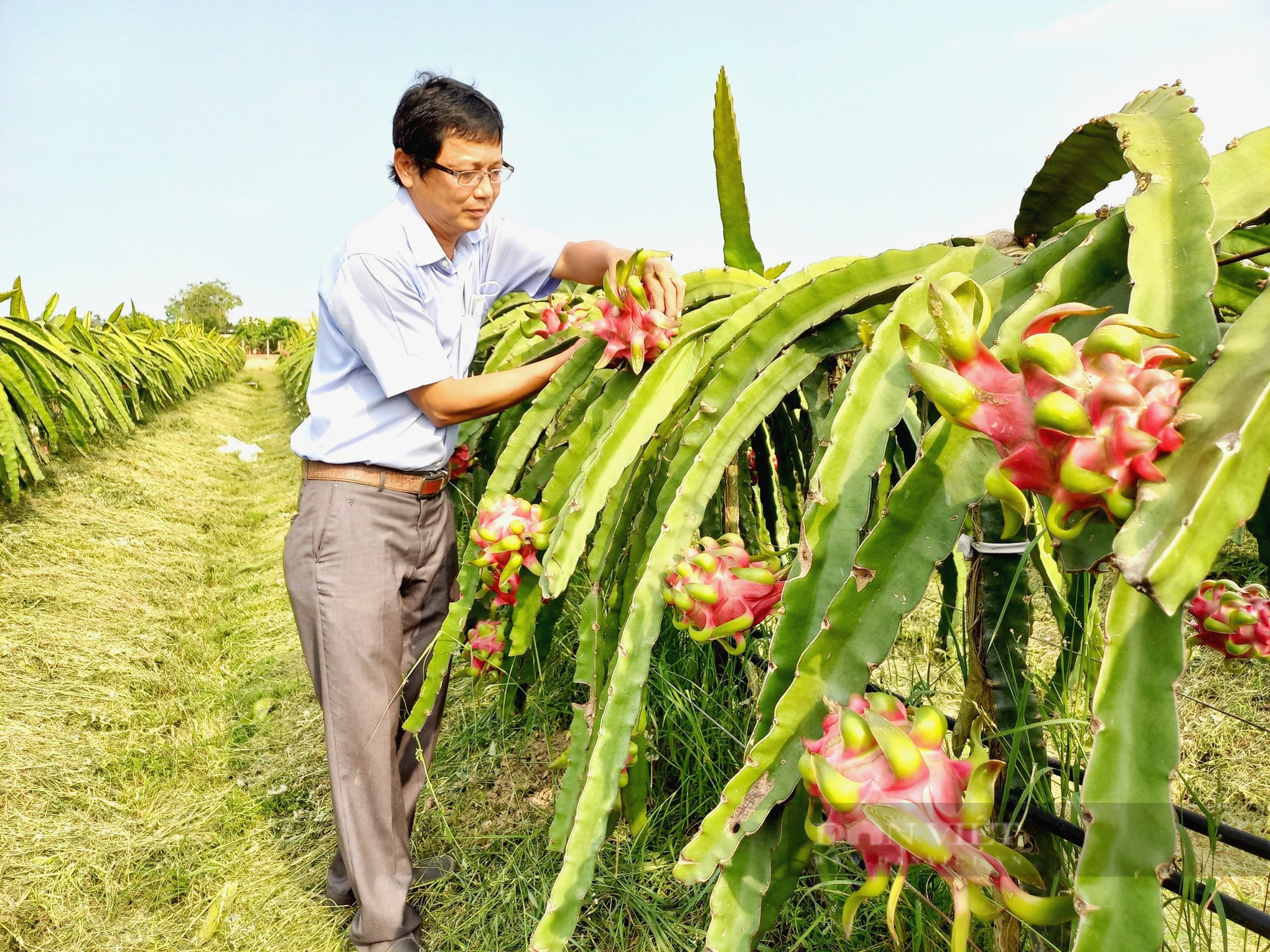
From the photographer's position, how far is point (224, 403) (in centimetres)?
1201

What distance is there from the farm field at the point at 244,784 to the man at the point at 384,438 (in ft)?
1.19

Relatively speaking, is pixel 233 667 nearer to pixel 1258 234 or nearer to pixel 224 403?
pixel 1258 234

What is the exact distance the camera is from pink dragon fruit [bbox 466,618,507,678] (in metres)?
1.53

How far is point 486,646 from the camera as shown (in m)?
1.54

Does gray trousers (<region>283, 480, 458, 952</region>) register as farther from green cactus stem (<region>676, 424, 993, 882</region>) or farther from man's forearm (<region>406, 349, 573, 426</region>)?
green cactus stem (<region>676, 424, 993, 882</region>)

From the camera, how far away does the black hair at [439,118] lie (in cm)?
156

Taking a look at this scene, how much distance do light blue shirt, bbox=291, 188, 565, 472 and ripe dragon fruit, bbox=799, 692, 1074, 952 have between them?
119 centimetres

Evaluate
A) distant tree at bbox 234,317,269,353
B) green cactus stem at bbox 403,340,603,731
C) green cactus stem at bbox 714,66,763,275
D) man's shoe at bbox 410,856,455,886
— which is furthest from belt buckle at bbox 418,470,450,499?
distant tree at bbox 234,317,269,353

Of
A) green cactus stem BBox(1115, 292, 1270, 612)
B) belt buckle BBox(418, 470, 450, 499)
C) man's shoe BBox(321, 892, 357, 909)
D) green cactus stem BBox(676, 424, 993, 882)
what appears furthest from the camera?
man's shoe BBox(321, 892, 357, 909)

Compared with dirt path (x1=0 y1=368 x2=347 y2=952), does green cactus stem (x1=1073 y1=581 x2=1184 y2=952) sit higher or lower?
higher

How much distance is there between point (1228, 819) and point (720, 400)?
71.2 inches

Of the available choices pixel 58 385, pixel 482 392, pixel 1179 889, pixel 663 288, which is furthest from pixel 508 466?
pixel 58 385

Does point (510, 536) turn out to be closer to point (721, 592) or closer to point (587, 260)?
point (721, 592)

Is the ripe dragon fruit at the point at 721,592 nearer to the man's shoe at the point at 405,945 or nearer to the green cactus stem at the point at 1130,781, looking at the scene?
the green cactus stem at the point at 1130,781
